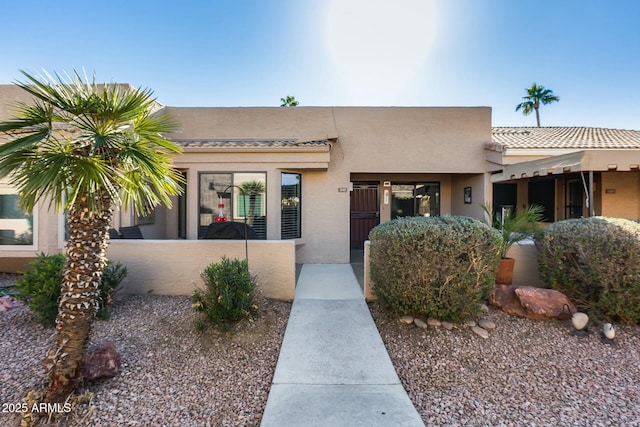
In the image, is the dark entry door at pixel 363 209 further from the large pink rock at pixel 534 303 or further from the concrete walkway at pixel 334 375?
the large pink rock at pixel 534 303

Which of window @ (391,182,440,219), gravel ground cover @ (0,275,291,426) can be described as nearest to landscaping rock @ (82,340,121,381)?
gravel ground cover @ (0,275,291,426)

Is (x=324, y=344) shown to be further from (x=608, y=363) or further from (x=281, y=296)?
(x=608, y=363)

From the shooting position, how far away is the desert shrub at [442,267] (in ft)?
14.9

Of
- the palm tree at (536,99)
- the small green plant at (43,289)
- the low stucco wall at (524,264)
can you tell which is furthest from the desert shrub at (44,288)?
the palm tree at (536,99)

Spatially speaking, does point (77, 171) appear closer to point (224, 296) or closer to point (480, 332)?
point (224, 296)

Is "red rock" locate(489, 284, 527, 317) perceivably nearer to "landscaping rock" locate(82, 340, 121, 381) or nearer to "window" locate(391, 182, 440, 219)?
"landscaping rock" locate(82, 340, 121, 381)

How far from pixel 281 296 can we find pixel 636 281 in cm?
602

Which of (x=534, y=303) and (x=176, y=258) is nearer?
(x=534, y=303)

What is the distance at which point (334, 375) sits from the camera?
3656 millimetres

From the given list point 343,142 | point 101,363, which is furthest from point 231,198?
point 101,363

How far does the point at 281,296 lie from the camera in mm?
6086

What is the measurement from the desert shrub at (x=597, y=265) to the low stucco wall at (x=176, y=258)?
16.4ft

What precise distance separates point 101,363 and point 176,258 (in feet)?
9.51

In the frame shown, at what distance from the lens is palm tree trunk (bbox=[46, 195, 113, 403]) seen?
120 inches
